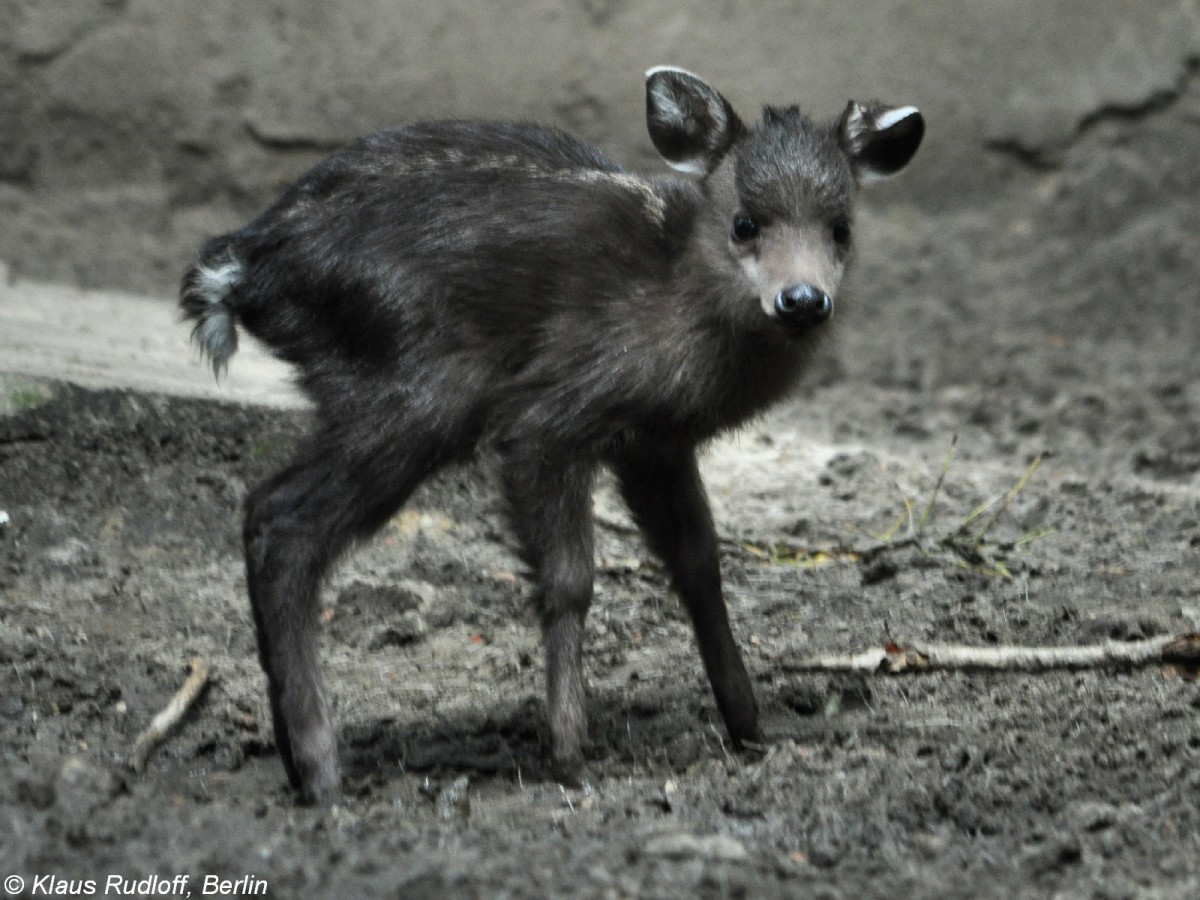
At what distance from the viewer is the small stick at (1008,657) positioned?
4.57 metres

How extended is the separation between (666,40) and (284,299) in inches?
229

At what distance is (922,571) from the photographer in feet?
18.4

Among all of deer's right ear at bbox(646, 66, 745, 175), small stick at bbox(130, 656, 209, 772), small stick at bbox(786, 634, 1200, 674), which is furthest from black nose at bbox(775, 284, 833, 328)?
small stick at bbox(130, 656, 209, 772)

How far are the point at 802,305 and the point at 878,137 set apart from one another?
0.93 m

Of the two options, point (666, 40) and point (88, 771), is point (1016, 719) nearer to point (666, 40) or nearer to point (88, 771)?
point (88, 771)

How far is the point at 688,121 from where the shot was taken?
15.5 ft

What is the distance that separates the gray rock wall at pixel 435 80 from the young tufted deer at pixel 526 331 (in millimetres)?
4847

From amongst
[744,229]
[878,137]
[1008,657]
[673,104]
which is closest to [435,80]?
[673,104]

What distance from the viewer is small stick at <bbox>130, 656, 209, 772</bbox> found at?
4.29 metres

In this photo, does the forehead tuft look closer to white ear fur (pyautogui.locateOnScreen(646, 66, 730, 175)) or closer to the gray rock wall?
white ear fur (pyautogui.locateOnScreen(646, 66, 730, 175))

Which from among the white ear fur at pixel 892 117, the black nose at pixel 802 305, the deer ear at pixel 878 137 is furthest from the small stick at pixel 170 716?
the white ear fur at pixel 892 117

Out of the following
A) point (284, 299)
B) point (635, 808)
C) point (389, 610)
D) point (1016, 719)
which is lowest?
point (389, 610)

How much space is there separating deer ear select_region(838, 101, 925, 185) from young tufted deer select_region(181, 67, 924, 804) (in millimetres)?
63

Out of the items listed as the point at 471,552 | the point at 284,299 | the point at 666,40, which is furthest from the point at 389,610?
the point at 666,40
